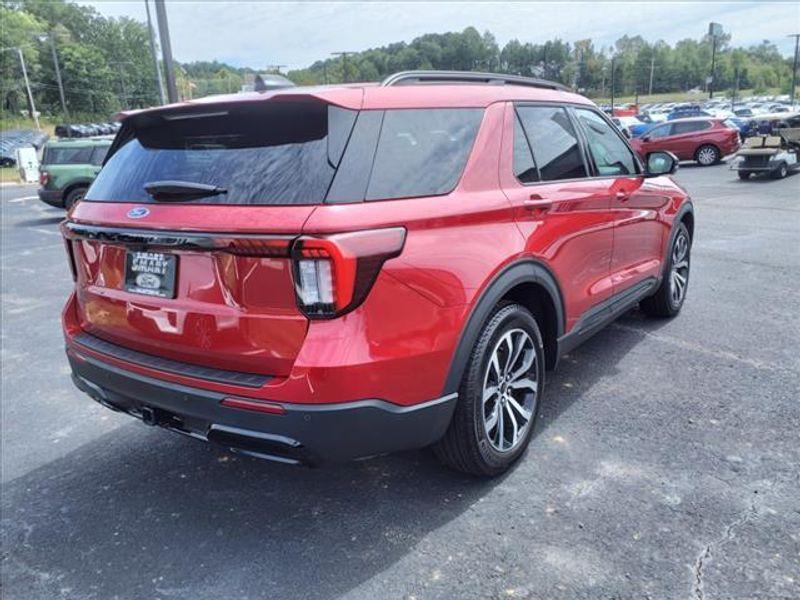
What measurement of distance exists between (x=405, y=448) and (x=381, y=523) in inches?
19.4

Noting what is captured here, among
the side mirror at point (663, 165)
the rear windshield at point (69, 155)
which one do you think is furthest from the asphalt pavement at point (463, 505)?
the rear windshield at point (69, 155)

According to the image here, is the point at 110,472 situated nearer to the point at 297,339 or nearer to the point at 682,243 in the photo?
the point at 297,339

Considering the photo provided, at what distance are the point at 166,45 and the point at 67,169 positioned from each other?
4.72 m

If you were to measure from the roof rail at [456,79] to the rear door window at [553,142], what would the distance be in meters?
0.23

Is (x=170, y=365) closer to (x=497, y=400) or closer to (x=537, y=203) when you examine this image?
(x=497, y=400)

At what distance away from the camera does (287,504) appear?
3.05 m

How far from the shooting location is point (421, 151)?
269 cm

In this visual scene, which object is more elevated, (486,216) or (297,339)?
(486,216)

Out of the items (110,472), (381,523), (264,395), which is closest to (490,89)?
(264,395)

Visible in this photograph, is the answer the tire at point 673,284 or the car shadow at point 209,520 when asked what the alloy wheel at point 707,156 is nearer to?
the tire at point 673,284

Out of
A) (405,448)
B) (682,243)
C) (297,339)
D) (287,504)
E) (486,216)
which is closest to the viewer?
(297,339)

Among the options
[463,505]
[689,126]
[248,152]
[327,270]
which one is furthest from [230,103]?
[689,126]

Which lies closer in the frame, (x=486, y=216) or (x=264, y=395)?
(x=264, y=395)

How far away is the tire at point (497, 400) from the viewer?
2.81 meters
